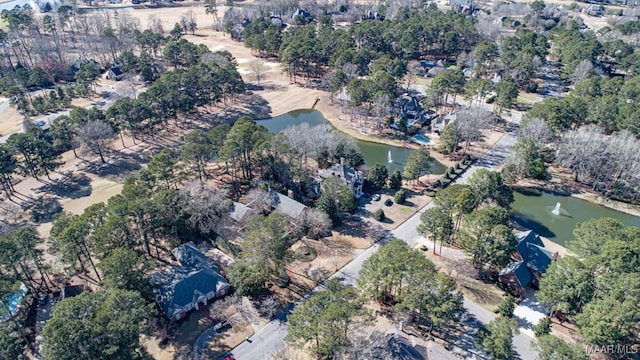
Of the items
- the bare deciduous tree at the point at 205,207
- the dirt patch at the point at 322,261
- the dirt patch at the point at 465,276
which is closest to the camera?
the dirt patch at the point at 465,276

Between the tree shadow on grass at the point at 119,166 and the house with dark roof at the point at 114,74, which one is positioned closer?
the tree shadow on grass at the point at 119,166

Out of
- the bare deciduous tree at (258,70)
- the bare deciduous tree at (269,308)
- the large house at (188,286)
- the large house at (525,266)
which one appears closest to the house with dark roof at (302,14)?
the bare deciduous tree at (258,70)

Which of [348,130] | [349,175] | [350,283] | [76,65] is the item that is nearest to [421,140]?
[348,130]

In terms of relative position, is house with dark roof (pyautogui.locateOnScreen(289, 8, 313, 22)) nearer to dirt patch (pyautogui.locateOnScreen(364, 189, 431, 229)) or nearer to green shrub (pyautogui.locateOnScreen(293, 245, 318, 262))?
dirt patch (pyautogui.locateOnScreen(364, 189, 431, 229))

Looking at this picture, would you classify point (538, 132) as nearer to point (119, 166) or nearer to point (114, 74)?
point (119, 166)

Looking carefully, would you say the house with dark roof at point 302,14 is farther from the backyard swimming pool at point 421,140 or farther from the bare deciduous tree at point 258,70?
the backyard swimming pool at point 421,140

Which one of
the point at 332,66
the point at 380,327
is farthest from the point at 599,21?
the point at 380,327

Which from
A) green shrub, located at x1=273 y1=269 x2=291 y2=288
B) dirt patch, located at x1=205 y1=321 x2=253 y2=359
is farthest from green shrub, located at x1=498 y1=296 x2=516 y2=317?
dirt patch, located at x1=205 y1=321 x2=253 y2=359
